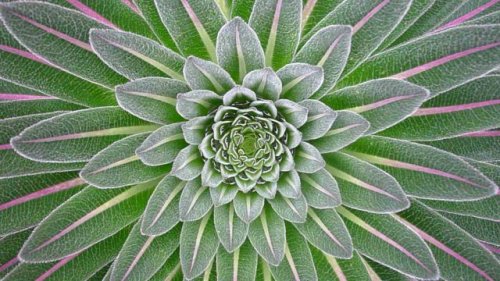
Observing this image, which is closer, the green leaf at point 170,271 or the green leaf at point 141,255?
the green leaf at point 141,255

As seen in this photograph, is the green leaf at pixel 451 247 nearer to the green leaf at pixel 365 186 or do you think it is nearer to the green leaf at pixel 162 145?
the green leaf at pixel 365 186

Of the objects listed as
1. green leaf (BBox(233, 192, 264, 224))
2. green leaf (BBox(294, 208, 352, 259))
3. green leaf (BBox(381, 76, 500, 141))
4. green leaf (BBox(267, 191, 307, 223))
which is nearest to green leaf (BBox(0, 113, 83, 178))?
green leaf (BBox(233, 192, 264, 224))

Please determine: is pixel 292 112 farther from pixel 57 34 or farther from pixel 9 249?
pixel 9 249

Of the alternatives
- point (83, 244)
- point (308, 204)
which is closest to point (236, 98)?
point (308, 204)

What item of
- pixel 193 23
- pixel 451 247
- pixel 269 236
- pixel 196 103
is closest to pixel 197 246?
pixel 269 236

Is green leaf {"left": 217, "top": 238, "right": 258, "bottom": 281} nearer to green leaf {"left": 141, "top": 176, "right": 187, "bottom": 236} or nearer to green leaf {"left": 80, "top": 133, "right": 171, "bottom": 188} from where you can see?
green leaf {"left": 141, "top": 176, "right": 187, "bottom": 236}

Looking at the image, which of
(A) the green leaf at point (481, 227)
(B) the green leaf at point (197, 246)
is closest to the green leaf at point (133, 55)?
(B) the green leaf at point (197, 246)
